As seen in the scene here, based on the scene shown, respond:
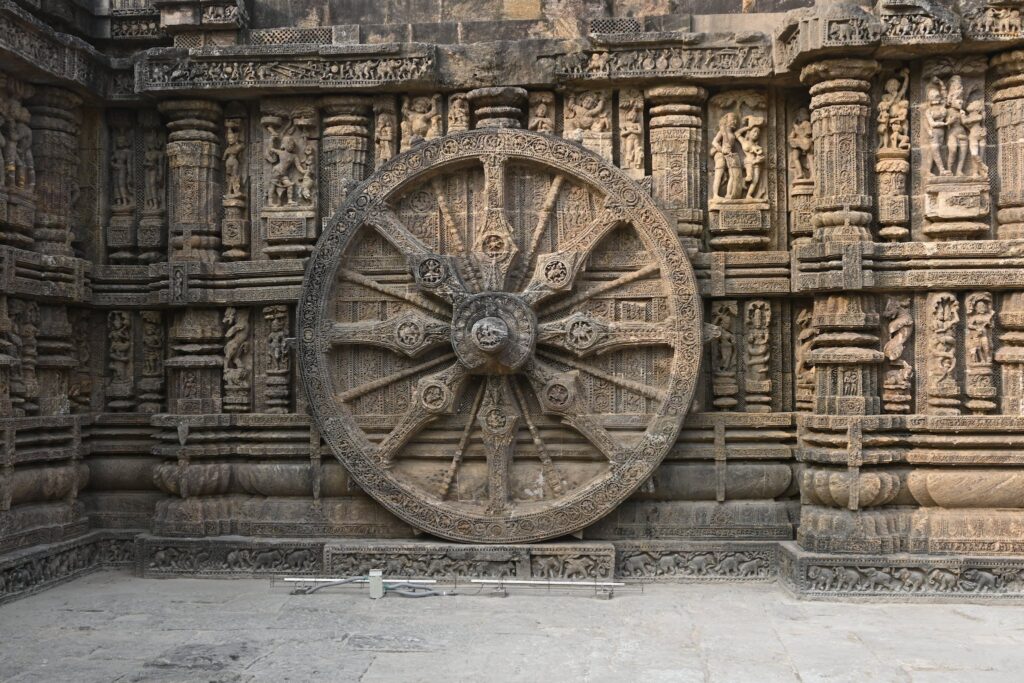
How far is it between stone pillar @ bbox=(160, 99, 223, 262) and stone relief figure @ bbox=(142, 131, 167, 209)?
1.16 feet

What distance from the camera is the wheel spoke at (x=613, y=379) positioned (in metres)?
8.88

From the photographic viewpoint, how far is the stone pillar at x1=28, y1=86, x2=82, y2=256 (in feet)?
30.1

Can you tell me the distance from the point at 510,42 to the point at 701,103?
A: 187 cm

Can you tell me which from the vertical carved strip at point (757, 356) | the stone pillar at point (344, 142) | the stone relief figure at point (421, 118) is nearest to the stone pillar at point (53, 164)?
the stone pillar at point (344, 142)

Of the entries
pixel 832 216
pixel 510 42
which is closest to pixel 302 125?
pixel 510 42

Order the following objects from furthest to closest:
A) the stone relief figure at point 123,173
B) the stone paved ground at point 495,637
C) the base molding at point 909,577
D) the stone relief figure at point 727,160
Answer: the stone relief figure at point 123,173
the stone relief figure at point 727,160
the base molding at point 909,577
the stone paved ground at point 495,637

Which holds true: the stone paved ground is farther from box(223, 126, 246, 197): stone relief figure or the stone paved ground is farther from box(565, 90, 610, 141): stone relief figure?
box(565, 90, 610, 141): stone relief figure

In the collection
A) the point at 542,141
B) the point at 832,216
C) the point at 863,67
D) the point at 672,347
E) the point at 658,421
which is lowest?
the point at 658,421

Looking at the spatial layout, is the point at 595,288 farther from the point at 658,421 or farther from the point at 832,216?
the point at 832,216

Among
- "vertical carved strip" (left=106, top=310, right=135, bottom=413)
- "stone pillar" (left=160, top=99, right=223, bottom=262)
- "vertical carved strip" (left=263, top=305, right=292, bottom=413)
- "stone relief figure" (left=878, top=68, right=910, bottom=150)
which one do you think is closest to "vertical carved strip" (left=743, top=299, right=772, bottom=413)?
"stone relief figure" (left=878, top=68, right=910, bottom=150)

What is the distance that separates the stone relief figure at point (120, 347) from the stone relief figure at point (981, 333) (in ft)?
25.7

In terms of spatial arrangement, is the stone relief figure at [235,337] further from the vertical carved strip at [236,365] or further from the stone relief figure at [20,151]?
the stone relief figure at [20,151]

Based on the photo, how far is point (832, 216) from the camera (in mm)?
8625

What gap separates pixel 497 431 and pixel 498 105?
3041mm
